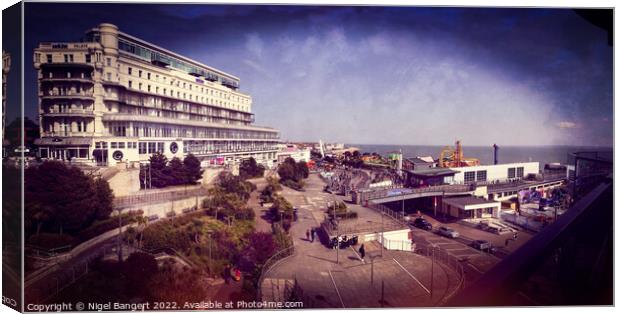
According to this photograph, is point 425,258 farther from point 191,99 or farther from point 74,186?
point 74,186

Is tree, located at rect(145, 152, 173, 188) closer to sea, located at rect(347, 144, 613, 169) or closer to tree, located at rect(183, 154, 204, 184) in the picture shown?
tree, located at rect(183, 154, 204, 184)

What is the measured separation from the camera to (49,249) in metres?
5.63

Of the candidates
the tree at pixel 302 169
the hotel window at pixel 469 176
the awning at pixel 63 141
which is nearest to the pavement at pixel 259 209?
the tree at pixel 302 169

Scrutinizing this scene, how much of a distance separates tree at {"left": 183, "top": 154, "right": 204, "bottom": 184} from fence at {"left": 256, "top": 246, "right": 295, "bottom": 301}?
201 cm

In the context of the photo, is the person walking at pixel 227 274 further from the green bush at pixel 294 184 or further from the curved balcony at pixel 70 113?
the curved balcony at pixel 70 113

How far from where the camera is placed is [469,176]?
7.37m

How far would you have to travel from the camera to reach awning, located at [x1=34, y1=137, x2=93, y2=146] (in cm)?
576

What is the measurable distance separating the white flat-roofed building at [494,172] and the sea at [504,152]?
0.12m

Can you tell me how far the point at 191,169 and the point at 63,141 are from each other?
6.66 feet

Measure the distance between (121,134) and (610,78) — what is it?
27.3ft

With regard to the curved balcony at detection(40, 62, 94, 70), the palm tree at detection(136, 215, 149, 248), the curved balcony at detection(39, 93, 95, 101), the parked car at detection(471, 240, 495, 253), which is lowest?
the parked car at detection(471, 240, 495, 253)

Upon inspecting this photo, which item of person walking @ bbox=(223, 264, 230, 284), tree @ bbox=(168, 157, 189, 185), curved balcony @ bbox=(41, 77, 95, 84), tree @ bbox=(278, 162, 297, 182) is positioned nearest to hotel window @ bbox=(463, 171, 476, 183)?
tree @ bbox=(278, 162, 297, 182)

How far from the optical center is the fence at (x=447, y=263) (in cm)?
580

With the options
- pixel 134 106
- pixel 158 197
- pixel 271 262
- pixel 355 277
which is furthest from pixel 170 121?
pixel 355 277
